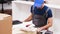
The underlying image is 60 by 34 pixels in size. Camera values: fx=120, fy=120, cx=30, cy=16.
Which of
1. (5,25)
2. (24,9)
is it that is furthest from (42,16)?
(5,25)

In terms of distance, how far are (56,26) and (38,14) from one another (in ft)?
1.56

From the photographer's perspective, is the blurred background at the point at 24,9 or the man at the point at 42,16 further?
the blurred background at the point at 24,9

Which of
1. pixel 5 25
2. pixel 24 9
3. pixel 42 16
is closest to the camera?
pixel 5 25

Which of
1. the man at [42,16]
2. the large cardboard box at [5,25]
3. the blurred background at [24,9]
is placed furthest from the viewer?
the blurred background at [24,9]

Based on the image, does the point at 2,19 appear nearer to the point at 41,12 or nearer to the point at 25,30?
the point at 25,30

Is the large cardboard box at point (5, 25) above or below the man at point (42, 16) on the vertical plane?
above

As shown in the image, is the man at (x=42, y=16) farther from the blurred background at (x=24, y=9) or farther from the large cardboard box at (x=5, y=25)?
the large cardboard box at (x=5, y=25)

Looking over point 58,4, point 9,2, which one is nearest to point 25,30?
point 58,4

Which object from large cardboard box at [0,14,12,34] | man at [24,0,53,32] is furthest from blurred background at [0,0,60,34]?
large cardboard box at [0,14,12,34]

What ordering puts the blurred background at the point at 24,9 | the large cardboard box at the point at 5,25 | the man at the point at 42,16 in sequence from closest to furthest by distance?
the large cardboard box at the point at 5,25, the man at the point at 42,16, the blurred background at the point at 24,9

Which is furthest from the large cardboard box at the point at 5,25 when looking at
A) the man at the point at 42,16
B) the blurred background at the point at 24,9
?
the man at the point at 42,16

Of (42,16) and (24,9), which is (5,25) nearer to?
(42,16)

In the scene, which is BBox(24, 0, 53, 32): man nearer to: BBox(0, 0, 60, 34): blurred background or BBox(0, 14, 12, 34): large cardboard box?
BBox(0, 0, 60, 34): blurred background

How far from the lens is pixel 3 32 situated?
58cm
